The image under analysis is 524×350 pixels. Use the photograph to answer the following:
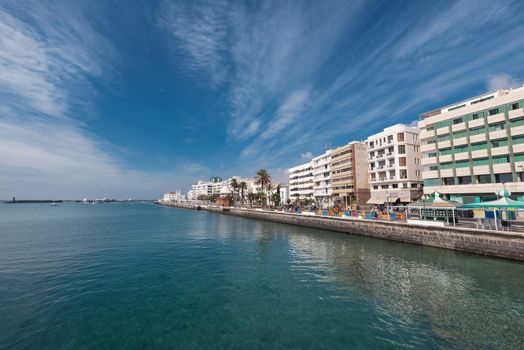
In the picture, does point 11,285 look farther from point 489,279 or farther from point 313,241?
point 489,279

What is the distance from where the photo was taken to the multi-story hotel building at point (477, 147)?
128 feet

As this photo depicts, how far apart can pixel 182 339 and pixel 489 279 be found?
2398cm

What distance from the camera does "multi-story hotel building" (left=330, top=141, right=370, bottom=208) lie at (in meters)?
72.6

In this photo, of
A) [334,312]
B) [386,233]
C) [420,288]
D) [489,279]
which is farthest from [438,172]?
[334,312]

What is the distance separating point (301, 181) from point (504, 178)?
76822 mm

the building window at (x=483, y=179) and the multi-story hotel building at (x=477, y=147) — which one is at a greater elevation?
the multi-story hotel building at (x=477, y=147)

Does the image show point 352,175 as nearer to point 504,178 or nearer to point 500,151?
point 500,151

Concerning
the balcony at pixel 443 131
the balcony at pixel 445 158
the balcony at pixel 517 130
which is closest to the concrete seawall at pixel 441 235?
the balcony at pixel 445 158

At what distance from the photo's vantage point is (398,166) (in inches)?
2409

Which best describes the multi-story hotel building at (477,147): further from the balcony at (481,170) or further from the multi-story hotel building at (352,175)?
the multi-story hotel building at (352,175)

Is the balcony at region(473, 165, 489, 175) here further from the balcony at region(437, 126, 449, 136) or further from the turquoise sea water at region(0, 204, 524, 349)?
the turquoise sea water at region(0, 204, 524, 349)

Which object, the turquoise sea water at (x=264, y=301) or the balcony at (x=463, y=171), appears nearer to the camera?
the turquoise sea water at (x=264, y=301)

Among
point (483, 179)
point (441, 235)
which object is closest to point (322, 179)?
point (483, 179)

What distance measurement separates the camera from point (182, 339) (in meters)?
11.3
